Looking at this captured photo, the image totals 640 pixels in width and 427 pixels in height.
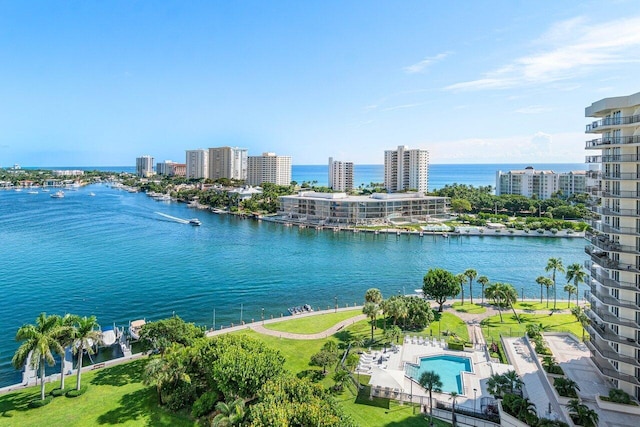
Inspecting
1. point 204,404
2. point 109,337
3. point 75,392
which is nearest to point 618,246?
point 204,404

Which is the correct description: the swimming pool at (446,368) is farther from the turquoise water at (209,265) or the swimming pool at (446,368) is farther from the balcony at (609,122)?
the balcony at (609,122)

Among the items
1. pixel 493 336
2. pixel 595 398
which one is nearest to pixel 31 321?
pixel 493 336

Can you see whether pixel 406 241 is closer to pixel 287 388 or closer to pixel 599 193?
pixel 599 193

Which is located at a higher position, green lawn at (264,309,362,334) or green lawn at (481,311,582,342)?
green lawn at (481,311,582,342)

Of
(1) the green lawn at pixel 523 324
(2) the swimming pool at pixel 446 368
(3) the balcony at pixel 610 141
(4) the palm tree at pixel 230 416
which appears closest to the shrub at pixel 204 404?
(4) the palm tree at pixel 230 416

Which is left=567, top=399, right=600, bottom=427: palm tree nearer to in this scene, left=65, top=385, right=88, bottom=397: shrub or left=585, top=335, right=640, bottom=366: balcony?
left=585, top=335, right=640, bottom=366: balcony

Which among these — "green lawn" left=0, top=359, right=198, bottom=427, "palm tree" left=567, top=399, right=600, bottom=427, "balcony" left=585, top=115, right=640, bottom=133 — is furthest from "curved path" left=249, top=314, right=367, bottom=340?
"balcony" left=585, top=115, right=640, bottom=133

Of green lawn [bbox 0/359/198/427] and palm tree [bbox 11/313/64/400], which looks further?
palm tree [bbox 11/313/64/400]
